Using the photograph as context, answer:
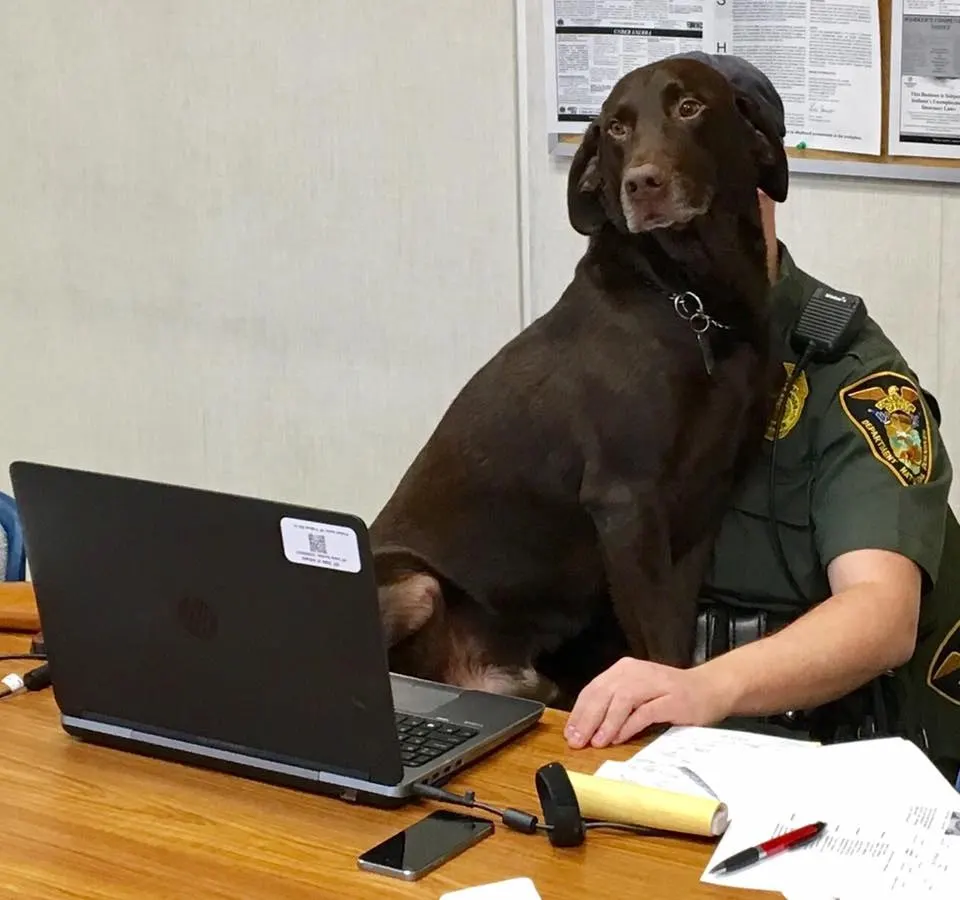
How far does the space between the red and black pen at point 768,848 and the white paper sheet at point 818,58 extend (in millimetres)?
1571

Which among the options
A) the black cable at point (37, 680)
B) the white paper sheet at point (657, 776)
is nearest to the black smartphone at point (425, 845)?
the white paper sheet at point (657, 776)

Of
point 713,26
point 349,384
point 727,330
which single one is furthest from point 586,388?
point 349,384

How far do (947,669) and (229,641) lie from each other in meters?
1.08

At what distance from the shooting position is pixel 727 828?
1226mm

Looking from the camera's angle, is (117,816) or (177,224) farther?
(177,224)

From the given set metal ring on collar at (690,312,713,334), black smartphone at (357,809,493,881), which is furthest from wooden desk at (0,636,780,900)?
metal ring on collar at (690,312,713,334)

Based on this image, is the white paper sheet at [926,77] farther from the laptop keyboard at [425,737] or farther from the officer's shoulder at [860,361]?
the laptop keyboard at [425,737]

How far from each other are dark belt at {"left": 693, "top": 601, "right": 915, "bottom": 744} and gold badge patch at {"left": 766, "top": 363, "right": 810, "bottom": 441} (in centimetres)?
24

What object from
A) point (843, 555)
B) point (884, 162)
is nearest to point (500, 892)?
point (843, 555)

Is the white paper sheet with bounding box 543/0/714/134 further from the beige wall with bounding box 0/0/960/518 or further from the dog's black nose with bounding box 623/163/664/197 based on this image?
the dog's black nose with bounding box 623/163/664/197

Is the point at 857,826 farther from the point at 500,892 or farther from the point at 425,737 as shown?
the point at 425,737

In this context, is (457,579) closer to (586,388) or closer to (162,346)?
(586,388)

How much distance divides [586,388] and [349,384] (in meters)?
1.23

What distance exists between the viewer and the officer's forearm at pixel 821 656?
1526 mm
